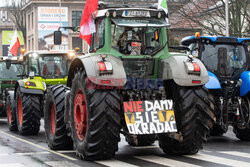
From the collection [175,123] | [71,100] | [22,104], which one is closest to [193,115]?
[175,123]

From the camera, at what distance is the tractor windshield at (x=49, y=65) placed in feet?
56.7

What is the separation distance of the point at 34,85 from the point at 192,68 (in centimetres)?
722

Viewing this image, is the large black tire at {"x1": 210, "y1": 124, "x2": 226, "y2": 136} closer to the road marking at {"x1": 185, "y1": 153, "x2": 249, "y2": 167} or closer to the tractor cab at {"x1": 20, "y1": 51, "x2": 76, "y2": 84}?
the road marking at {"x1": 185, "y1": 153, "x2": 249, "y2": 167}

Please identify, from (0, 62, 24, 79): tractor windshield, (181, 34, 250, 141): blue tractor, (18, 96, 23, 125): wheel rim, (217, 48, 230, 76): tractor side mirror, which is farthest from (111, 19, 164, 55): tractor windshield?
(0, 62, 24, 79): tractor windshield

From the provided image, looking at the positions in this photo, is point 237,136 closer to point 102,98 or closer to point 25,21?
point 102,98

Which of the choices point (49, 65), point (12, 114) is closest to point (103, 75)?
point (12, 114)

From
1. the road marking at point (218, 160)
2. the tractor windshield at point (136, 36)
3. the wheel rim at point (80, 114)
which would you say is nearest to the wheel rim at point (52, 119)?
the wheel rim at point (80, 114)

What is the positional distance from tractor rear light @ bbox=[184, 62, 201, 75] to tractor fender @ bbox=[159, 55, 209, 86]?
2.2 inches

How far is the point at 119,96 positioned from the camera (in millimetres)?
9312

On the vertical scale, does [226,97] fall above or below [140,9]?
below

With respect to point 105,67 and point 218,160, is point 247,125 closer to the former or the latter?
point 218,160

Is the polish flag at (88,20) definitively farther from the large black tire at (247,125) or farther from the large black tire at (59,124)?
the large black tire at (247,125)

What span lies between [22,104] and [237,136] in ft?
19.2

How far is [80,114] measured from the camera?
9898mm
